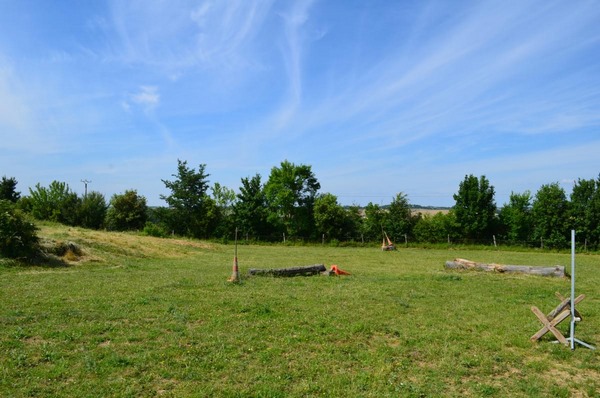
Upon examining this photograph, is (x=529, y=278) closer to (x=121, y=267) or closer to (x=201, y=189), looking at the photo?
(x=121, y=267)

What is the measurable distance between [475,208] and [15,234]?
3905 cm

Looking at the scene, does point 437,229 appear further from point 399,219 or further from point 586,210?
point 586,210

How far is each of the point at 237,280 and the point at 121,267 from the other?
7848 millimetres

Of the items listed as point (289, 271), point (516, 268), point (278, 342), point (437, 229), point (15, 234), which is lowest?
point (278, 342)

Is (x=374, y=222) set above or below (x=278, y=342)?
above

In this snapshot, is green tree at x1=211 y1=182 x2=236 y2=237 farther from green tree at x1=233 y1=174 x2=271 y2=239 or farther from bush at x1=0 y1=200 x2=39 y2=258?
bush at x1=0 y1=200 x2=39 y2=258

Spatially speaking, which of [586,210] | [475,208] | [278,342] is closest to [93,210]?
[475,208]

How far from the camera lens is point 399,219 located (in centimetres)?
4497

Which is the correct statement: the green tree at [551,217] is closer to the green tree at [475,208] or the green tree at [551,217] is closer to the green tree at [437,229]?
the green tree at [475,208]

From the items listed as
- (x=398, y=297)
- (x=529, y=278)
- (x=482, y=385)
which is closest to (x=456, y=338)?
(x=482, y=385)

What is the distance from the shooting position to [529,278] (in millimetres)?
17859

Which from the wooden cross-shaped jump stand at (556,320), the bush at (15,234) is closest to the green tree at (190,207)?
the bush at (15,234)

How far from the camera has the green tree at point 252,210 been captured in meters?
49.0

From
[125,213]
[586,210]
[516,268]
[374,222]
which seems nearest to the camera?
[516,268]
